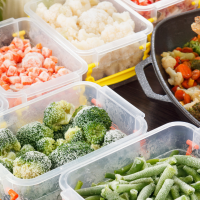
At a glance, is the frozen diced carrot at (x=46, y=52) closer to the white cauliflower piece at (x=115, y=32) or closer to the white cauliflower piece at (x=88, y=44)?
the white cauliflower piece at (x=88, y=44)

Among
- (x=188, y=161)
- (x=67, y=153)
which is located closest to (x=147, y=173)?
(x=188, y=161)

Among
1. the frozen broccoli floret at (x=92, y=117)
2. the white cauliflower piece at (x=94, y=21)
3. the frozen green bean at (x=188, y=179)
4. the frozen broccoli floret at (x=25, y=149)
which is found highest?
the white cauliflower piece at (x=94, y=21)

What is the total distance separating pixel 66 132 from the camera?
49.9 inches

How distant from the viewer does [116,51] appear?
65.7 inches

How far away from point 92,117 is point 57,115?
0.13 m

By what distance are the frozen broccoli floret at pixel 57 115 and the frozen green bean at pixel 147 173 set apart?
0.39 metres

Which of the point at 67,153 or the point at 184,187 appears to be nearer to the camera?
the point at 184,187

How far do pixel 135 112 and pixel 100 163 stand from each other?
0.87 feet

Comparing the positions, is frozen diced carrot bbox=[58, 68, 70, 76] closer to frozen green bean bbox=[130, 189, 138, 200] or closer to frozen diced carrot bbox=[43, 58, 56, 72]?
frozen diced carrot bbox=[43, 58, 56, 72]

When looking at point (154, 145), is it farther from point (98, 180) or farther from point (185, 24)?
point (185, 24)

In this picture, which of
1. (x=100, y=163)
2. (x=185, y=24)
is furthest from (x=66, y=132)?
(x=185, y=24)

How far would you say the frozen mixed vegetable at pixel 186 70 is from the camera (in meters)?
1.55

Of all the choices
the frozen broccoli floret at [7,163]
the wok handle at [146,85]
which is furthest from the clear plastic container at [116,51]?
the frozen broccoli floret at [7,163]

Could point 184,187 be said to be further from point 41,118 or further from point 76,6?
point 76,6
